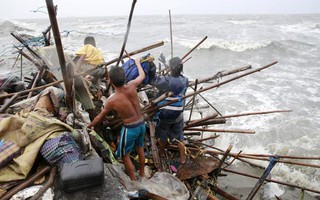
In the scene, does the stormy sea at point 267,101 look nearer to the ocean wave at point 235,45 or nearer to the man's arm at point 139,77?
the ocean wave at point 235,45

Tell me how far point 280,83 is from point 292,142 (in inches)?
225

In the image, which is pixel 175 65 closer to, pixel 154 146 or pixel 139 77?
pixel 139 77

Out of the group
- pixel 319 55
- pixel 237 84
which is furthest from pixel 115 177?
pixel 319 55

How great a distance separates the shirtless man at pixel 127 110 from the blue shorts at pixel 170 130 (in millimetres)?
641

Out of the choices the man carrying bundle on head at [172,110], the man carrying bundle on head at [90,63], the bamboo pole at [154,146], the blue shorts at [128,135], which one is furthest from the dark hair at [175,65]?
the man carrying bundle on head at [90,63]

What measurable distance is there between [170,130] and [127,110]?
4.24 ft

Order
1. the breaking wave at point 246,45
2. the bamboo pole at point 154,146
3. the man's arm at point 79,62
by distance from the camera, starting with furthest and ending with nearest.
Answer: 1. the breaking wave at point 246,45
2. the man's arm at point 79,62
3. the bamboo pole at point 154,146

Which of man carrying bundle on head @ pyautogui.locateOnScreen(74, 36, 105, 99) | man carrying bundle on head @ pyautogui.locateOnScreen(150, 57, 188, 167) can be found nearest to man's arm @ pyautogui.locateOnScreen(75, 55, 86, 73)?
man carrying bundle on head @ pyautogui.locateOnScreen(74, 36, 105, 99)

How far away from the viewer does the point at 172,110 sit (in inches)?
167

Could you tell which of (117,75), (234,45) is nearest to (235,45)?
(234,45)

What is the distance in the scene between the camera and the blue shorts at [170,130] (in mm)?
4449

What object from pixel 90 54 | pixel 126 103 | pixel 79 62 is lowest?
pixel 126 103

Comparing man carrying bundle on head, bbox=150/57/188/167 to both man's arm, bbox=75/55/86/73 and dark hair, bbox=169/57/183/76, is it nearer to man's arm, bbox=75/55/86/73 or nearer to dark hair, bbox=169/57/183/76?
dark hair, bbox=169/57/183/76

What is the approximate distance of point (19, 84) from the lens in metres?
5.44
